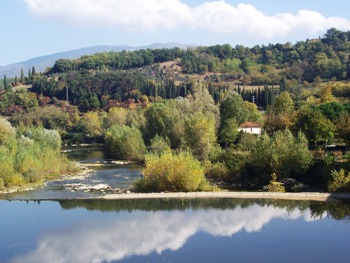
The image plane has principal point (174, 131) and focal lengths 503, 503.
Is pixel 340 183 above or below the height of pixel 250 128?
below

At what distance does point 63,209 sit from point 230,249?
14579 millimetres

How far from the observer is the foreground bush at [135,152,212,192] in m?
40.0

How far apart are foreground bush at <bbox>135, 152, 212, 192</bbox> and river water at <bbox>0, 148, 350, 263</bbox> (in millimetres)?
3041

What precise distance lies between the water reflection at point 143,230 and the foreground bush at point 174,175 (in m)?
5.03

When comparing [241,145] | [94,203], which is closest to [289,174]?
[241,145]

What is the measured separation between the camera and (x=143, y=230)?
30.5 meters

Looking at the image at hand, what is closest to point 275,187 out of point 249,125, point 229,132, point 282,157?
point 282,157

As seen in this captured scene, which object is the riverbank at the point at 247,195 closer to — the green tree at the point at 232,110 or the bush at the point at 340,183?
the bush at the point at 340,183

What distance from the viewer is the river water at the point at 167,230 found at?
84.6ft

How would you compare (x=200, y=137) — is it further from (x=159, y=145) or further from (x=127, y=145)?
(x=127, y=145)


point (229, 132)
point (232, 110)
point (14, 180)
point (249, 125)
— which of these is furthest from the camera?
point (232, 110)

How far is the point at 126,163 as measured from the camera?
206ft

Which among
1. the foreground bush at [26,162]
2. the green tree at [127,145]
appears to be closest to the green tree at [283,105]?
the green tree at [127,145]

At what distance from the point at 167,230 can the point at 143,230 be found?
146 cm
